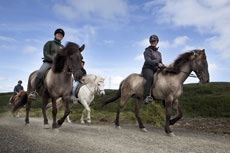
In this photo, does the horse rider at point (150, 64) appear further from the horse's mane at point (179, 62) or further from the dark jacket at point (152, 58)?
the horse's mane at point (179, 62)

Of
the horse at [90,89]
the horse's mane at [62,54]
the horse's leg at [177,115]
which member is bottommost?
the horse's leg at [177,115]

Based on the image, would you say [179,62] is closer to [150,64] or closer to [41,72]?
[150,64]

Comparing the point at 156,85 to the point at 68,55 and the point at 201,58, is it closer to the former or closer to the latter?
the point at 201,58

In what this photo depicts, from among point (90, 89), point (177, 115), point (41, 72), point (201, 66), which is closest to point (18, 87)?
point (90, 89)

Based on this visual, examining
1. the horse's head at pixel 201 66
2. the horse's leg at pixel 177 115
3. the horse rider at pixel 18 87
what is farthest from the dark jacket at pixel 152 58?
the horse rider at pixel 18 87

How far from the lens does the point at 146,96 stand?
845cm

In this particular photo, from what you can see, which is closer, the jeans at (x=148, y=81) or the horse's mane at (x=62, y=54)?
the horse's mane at (x=62, y=54)

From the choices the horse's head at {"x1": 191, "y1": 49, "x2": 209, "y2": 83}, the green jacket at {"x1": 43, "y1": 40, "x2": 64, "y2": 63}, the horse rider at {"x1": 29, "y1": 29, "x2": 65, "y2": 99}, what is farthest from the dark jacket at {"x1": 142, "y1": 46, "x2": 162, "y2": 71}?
the green jacket at {"x1": 43, "y1": 40, "x2": 64, "y2": 63}

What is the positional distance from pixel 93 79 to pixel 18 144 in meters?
7.62

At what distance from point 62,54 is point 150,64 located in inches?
144

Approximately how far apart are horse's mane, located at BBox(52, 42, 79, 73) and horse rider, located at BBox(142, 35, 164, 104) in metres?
3.15

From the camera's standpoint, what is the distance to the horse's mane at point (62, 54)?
23.1 feet

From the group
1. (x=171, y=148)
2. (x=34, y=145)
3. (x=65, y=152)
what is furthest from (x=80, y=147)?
(x=171, y=148)

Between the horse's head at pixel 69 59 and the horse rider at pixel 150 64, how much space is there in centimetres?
290
